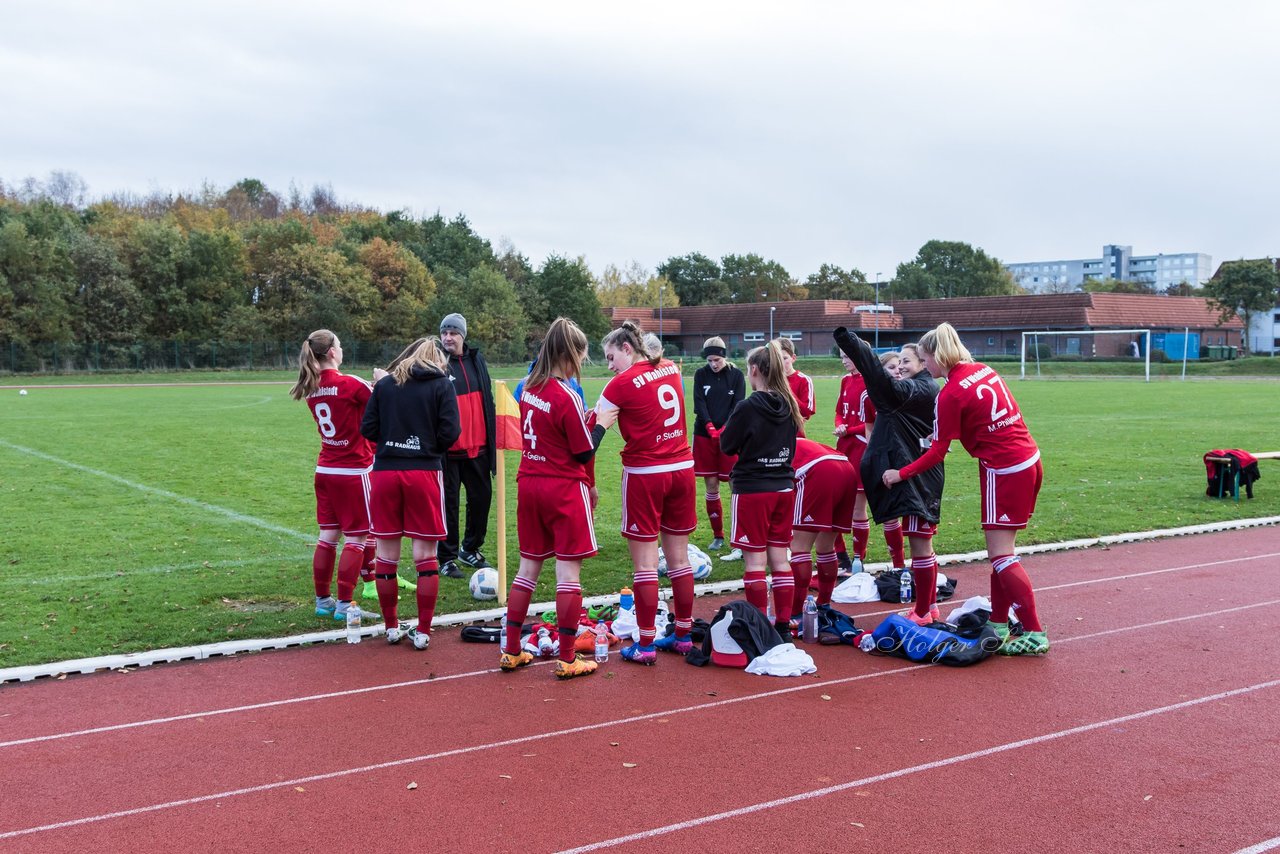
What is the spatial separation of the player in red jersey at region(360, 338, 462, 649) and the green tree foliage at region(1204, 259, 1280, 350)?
7518 cm

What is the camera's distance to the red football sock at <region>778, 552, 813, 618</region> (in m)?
6.99

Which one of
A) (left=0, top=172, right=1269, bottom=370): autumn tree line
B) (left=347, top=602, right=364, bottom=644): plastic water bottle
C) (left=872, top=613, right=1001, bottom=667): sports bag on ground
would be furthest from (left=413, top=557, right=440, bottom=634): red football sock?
(left=0, top=172, right=1269, bottom=370): autumn tree line

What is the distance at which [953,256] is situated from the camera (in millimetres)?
103312

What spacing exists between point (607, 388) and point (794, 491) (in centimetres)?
163

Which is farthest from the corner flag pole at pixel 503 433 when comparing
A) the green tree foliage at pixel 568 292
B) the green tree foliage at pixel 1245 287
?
the green tree foliage at pixel 1245 287

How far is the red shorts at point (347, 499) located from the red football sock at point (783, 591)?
2997mm

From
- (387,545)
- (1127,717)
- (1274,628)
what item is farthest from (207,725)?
(1274,628)

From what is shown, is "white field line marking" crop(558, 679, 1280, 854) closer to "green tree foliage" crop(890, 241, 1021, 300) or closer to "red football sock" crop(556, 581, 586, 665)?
"red football sock" crop(556, 581, 586, 665)

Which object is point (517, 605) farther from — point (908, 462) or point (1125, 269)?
point (1125, 269)

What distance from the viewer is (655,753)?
4.96m

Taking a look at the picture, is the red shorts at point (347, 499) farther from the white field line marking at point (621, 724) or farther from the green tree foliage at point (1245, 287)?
the green tree foliage at point (1245, 287)

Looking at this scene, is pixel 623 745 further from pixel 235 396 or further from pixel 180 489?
pixel 235 396

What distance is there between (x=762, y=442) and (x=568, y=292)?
65011 millimetres

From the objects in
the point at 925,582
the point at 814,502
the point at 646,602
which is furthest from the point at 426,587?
the point at 925,582
